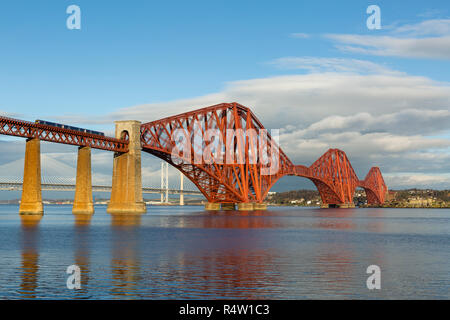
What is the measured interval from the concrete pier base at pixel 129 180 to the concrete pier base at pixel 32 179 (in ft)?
75.1

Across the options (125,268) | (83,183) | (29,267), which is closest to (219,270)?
(125,268)

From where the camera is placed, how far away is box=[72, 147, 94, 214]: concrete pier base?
91.7m

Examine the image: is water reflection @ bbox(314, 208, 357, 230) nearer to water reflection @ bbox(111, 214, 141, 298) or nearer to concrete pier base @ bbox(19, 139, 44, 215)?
water reflection @ bbox(111, 214, 141, 298)

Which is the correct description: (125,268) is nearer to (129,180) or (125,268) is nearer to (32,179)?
(32,179)

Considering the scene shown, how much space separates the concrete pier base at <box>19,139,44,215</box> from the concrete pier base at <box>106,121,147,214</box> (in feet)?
75.1

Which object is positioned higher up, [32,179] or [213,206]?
[32,179]

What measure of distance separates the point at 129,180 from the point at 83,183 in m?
14.1

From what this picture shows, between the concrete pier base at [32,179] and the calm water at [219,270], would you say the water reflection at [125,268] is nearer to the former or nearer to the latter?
the calm water at [219,270]

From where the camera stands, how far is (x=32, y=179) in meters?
77.4

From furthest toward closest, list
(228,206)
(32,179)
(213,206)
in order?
(228,206) < (213,206) < (32,179)

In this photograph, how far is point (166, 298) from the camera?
67.9ft

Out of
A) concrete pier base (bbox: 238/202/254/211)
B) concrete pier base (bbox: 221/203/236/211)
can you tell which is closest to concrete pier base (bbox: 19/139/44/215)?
concrete pier base (bbox: 238/202/254/211)
